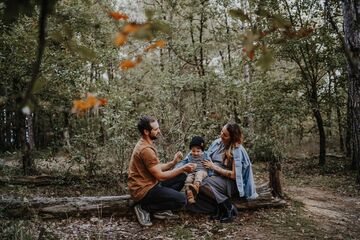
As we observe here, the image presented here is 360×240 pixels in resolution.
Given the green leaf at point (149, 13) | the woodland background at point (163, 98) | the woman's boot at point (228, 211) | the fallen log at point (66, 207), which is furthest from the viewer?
the woodland background at point (163, 98)

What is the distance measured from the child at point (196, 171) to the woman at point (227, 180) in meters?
0.13

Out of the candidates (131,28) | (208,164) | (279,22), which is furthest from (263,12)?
(208,164)

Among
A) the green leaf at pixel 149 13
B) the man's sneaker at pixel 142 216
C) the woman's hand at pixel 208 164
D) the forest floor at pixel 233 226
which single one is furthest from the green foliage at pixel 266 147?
the green leaf at pixel 149 13

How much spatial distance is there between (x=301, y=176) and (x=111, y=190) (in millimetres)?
6166

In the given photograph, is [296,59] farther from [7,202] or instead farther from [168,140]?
[7,202]

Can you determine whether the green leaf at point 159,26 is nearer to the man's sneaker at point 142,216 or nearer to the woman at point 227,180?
the man's sneaker at point 142,216

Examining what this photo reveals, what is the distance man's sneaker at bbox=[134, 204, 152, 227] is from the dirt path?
8.87ft

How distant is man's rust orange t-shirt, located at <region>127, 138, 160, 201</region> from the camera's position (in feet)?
17.0

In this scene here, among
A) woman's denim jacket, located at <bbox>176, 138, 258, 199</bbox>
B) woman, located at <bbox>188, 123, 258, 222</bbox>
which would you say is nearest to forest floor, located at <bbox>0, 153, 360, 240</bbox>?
woman, located at <bbox>188, 123, 258, 222</bbox>

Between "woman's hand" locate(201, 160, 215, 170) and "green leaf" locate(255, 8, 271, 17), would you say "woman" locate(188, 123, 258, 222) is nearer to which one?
"woman's hand" locate(201, 160, 215, 170)

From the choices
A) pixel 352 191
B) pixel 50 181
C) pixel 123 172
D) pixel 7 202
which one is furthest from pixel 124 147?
pixel 352 191

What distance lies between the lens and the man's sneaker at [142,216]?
5.35 m

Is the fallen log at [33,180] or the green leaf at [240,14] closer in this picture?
the green leaf at [240,14]

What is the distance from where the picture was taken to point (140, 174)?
5316 mm
